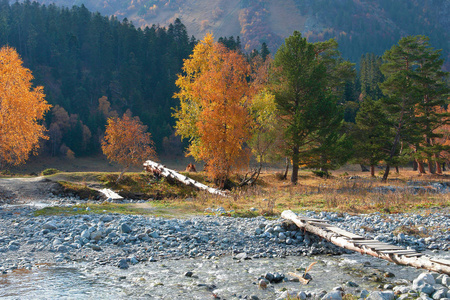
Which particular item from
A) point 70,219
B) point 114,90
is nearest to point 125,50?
point 114,90

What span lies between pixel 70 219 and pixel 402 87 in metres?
34.5

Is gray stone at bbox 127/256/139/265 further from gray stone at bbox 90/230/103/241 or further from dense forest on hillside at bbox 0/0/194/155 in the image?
dense forest on hillside at bbox 0/0/194/155

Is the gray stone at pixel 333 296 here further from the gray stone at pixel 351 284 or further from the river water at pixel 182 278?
the gray stone at pixel 351 284

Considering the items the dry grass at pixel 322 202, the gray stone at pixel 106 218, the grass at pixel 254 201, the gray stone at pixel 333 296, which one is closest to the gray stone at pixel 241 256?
the gray stone at pixel 333 296

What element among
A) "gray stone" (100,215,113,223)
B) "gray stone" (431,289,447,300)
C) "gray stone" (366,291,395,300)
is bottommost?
"gray stone" (100,215,113,223)

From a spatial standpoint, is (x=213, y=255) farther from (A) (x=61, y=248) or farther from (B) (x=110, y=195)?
(B) (x=110, y=195)

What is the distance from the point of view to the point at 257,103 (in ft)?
98.5

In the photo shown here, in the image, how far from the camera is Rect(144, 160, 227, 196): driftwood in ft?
79.7

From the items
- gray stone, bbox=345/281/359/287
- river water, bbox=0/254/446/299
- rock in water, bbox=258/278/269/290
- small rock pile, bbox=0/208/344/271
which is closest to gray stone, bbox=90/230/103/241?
small rock pile, bbox=0/208/344/271

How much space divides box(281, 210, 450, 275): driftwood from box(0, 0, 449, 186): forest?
15678 millimetres

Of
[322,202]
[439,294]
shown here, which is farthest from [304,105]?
[439,294]

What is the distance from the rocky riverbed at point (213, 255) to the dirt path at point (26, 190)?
25.8ft

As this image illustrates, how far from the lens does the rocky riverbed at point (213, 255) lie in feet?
26.1

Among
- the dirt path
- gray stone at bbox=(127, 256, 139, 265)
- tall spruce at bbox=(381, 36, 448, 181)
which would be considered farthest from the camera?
tall spruce at bbox=(381, 36, 448, 181)
